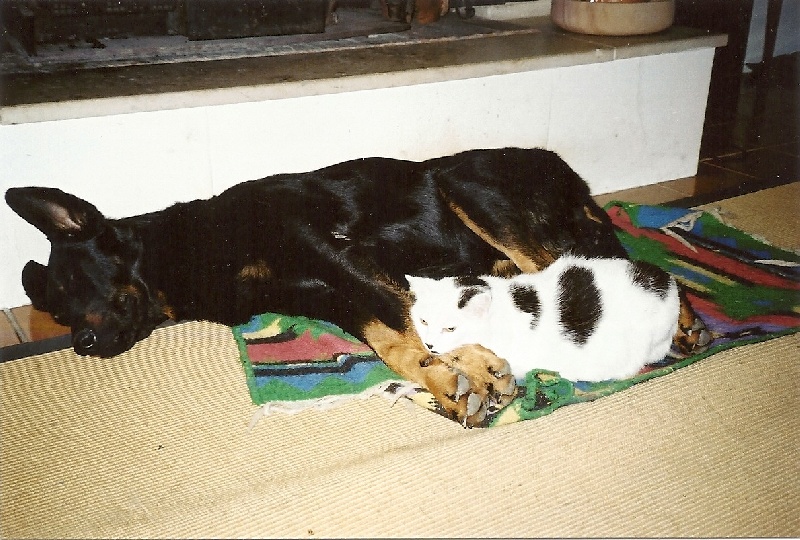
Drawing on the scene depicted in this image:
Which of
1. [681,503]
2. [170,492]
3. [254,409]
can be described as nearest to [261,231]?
[254,409]

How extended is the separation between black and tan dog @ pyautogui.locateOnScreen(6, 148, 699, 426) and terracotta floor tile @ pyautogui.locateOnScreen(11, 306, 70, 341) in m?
0.25

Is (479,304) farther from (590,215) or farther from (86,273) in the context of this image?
(86,273)

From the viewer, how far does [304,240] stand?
1857mm

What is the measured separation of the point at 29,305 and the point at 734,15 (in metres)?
3.51

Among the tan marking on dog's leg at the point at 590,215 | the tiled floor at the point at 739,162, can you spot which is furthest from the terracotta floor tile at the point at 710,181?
the tan marking on dog's leg at the point at 590,215

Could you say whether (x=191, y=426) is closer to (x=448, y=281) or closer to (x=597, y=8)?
Result: (x=448, y=281)

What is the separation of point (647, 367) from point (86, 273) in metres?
1.51

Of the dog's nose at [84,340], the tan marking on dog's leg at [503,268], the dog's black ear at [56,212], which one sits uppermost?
the dog's black ear at [56,212]

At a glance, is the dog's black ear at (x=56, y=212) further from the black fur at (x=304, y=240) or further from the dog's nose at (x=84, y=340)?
the dog's nose at (x=84, y=340)

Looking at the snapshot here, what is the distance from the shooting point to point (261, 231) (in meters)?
1.85

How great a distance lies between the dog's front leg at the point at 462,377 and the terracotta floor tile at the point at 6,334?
1.20 metres

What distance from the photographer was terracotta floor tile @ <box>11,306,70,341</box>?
2.04m

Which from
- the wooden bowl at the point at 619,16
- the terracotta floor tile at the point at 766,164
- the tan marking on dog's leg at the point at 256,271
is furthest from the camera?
the terracotta floor tile at the point at 766,164

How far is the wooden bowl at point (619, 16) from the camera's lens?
2.80 m
